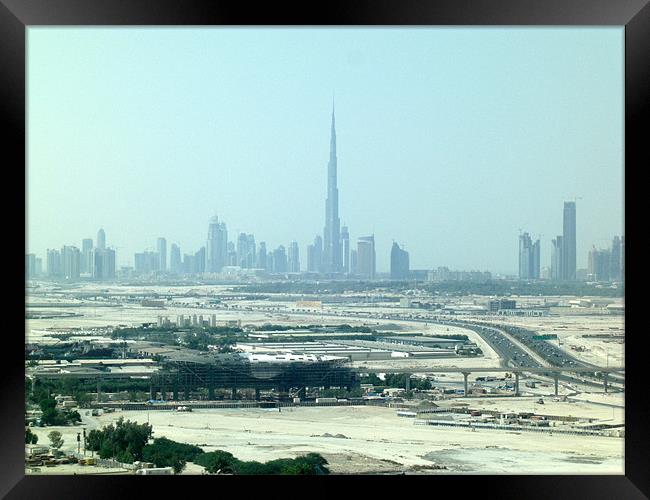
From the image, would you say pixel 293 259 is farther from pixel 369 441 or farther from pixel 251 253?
pixel 369 441

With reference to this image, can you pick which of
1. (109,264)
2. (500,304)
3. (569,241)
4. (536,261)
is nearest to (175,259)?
(109,264)

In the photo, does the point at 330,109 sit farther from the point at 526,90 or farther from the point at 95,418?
the point at 95,418

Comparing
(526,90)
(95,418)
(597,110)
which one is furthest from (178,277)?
(597,110)

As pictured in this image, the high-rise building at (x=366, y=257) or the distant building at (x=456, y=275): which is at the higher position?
the high-rise building at (x=366, y=257)

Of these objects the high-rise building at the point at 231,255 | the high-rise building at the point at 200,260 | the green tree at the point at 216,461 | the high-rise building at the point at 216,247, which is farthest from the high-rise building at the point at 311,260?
the green tree at the point at 216,461

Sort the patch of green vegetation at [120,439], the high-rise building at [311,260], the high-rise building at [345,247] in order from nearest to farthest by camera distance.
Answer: the patch of green vegetation at [120,439] < the high-rise building at [311,260] < the high-rise building at [345,247]

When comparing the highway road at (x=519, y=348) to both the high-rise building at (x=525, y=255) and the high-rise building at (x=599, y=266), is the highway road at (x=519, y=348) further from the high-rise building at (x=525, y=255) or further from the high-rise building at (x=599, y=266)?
the high-rise building at (x=599, y=266)
